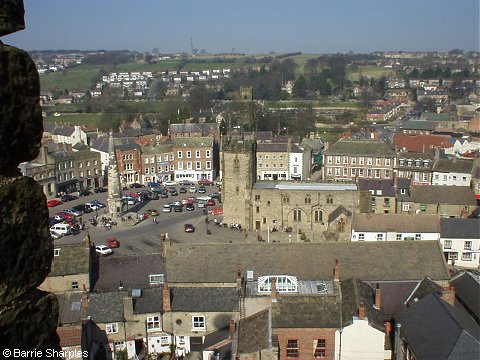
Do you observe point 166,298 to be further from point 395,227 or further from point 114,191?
point 114,191

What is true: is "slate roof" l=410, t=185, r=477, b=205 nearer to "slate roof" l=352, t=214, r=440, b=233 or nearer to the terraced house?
"slate roof" l=352, t=214, r=440, b=233

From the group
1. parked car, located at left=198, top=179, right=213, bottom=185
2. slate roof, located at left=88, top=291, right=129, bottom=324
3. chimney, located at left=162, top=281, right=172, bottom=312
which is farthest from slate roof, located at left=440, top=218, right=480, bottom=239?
parked car, located at left=198, top=179, right=213, bottom=185

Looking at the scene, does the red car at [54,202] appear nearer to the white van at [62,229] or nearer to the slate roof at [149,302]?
the white van at [62,229]

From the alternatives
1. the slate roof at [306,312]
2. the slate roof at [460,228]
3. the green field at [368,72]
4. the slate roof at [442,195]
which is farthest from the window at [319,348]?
the green field at [368,72]

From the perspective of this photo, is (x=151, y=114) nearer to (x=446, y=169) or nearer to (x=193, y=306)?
(x=446, y=169)

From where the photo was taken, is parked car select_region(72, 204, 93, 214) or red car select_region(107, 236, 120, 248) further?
parked car select_region(72, 204, 93, 214)

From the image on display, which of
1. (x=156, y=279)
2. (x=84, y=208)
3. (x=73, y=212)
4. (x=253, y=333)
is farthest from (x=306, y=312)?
(x=84, y=208)
